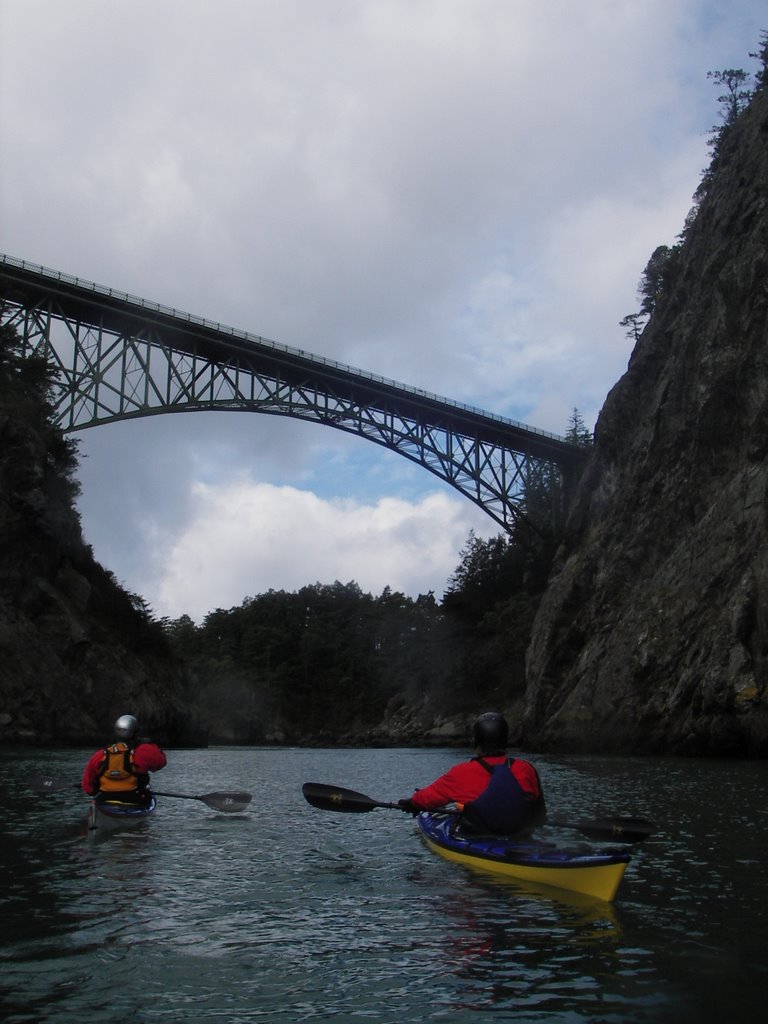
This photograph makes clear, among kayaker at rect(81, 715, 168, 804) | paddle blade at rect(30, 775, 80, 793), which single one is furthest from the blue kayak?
paddle blade at rect(30, 775, 80, 793)

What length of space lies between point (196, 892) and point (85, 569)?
123 ft

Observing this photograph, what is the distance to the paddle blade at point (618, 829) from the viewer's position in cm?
871

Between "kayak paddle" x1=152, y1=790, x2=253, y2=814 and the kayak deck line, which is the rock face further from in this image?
the kayak deck line

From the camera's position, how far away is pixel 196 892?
8031 mm

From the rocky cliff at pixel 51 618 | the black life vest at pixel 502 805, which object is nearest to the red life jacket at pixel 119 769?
the black life vest at pixel 502 805

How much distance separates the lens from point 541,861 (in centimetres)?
749

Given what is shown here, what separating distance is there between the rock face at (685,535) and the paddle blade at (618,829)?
16999 mm

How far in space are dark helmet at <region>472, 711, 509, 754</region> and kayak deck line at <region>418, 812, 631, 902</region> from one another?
80 centimetres

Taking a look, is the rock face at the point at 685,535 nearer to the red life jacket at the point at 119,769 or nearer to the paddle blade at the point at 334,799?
the paddle blade at the point at 334,799

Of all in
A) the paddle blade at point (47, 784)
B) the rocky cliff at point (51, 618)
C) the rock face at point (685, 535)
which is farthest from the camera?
the rocky cliff at point (51, 618)

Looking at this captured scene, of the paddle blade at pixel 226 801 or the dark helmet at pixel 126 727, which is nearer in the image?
the dark helmet at pixel 126 727

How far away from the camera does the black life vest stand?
27.7 feet

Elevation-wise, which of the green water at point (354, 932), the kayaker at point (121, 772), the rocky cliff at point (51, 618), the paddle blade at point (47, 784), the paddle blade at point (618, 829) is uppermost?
the rocky cliff at point (51, 618)

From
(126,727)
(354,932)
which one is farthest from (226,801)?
(354,932)
